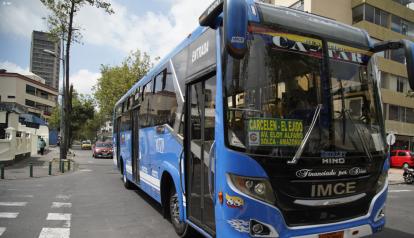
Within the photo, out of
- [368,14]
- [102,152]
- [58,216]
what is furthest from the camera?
[102,152]

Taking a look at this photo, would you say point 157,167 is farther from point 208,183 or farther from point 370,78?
point 370,78

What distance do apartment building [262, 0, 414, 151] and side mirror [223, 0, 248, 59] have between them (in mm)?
30895

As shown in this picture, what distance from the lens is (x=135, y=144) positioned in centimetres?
1031

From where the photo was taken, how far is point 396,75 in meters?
36.2

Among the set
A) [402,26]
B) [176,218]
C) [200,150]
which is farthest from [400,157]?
[200,150]

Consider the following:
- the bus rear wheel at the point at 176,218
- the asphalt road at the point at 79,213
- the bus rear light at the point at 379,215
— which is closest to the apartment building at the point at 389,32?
the asphalt road at the point at 79,213

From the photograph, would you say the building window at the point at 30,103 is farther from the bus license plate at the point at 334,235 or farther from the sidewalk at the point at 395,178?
the bus license plate at the point at 334,235

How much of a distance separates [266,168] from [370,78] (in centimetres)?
219

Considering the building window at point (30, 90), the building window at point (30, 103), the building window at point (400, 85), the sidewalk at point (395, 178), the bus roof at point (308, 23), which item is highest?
the building window at point (30, 90)

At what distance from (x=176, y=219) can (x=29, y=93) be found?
7509cm

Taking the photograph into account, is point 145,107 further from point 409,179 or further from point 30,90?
point 30,90

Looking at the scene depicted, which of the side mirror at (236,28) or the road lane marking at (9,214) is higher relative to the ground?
the side mirror at (236,28)

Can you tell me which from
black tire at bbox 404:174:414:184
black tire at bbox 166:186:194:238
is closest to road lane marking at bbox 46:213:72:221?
black tire at bbox 166:186:194:238

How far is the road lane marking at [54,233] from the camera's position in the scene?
649cm
